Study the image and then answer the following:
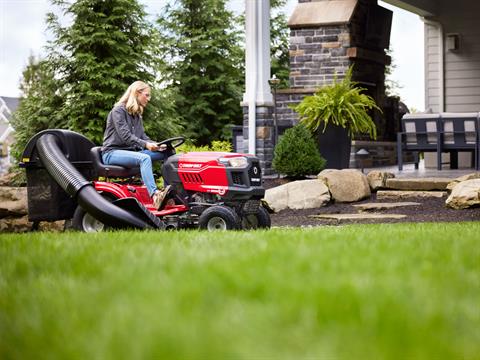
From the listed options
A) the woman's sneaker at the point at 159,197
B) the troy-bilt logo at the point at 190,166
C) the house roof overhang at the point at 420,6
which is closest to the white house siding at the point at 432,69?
the house roof overhang at the point at 420,6

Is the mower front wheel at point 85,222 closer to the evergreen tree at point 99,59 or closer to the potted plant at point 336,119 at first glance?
the potted plant at point 336,119

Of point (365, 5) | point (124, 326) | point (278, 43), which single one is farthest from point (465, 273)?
point (278, 43)

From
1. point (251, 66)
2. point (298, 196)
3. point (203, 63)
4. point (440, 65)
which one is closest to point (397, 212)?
point (298, 196)

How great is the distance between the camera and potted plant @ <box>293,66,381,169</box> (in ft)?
47.6

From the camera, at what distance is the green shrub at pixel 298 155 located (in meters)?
13.7

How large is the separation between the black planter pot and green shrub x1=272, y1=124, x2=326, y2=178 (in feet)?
2.77

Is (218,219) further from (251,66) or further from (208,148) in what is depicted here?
(208,148)

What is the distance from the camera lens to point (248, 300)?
126 inches

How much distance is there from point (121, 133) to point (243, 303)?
17.6 ft

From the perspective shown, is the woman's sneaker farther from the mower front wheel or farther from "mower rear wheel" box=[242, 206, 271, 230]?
"mower rear wheel" box=[242, 206, 271, 230]

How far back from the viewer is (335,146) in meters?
14.7

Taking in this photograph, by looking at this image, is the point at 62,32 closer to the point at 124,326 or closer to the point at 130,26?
the point at 130,26

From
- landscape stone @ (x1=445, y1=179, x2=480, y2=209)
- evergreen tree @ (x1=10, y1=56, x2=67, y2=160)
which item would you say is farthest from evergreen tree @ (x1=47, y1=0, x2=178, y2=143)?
landscape stone @ (x1=445, y1=179, x2=480, y2=209)

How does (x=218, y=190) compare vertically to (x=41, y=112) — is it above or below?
below
